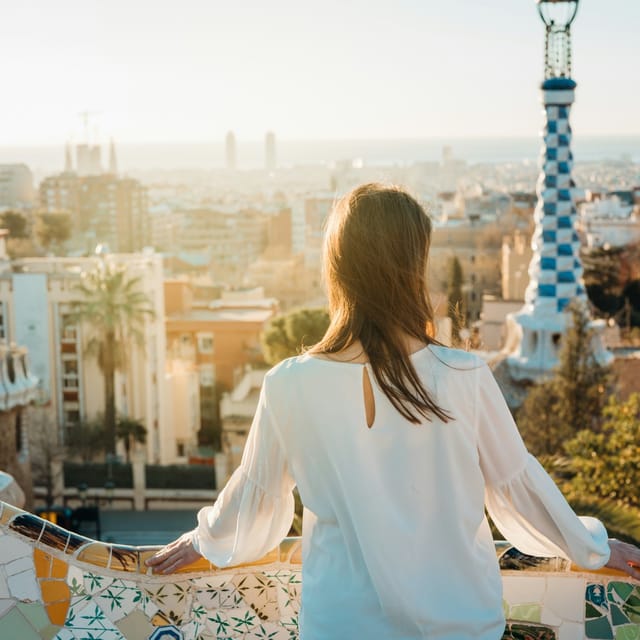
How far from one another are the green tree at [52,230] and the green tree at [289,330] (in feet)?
73.5

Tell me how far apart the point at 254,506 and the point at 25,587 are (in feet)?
1.73

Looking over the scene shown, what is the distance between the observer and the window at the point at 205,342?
73.1 ft

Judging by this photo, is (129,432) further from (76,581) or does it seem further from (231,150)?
(231,150)

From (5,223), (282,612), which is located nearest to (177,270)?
(5,223)

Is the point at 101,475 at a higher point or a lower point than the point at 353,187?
lower

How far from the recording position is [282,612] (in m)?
2.04

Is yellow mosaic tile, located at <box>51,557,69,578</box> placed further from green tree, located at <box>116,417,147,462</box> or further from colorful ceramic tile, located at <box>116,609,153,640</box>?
green tree, located at <box>116,417,147,462</box>

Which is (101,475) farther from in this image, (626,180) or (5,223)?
(626,180)

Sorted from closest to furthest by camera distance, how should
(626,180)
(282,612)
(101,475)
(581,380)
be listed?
(282,612) → (581,380) → (101,475) → (626,180)

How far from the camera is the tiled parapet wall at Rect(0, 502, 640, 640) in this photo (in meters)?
2.00

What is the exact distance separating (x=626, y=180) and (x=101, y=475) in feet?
195

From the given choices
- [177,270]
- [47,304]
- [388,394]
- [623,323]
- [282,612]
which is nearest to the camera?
[388,394]

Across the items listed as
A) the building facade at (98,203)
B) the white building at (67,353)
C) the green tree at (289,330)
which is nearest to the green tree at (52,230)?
the building facade at (98,203)

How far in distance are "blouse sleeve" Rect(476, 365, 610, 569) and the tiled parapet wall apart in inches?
8.6
